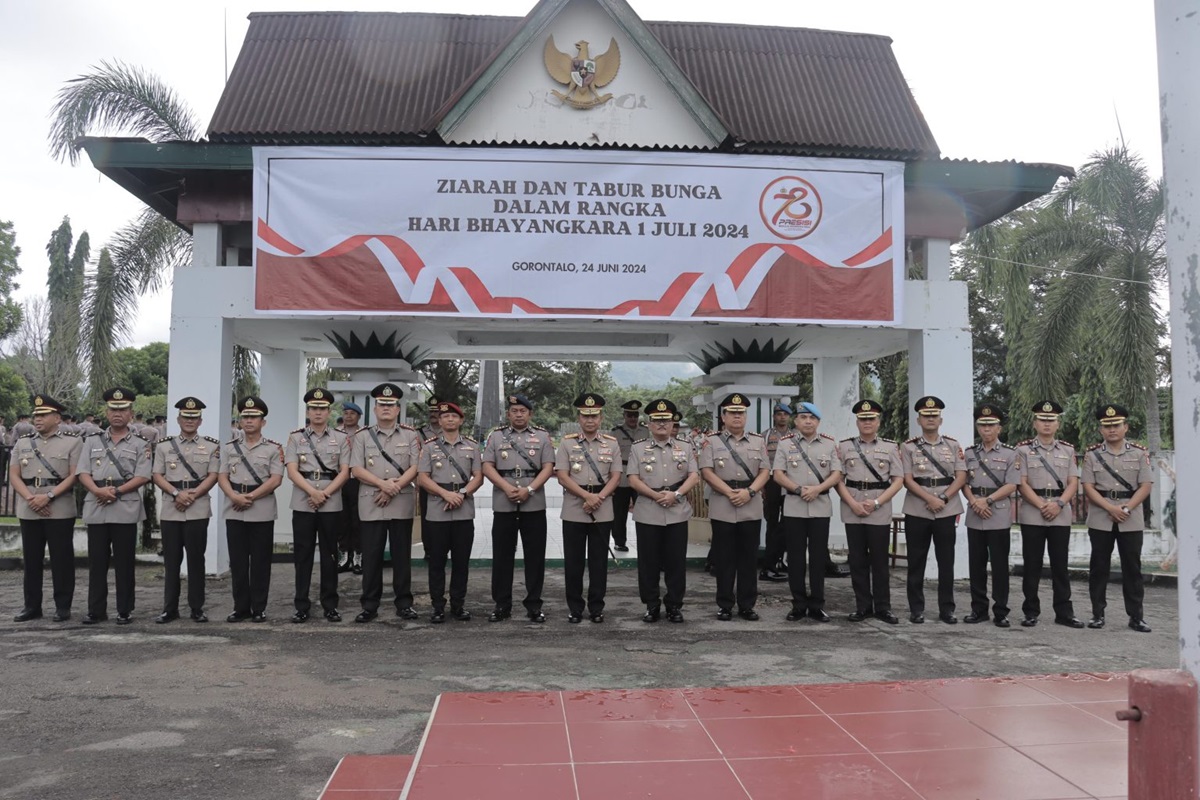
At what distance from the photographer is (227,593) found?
316 inches

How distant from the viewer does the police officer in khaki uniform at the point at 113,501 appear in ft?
22.1

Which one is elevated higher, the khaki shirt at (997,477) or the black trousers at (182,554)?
the khaki shirt at (997,477)

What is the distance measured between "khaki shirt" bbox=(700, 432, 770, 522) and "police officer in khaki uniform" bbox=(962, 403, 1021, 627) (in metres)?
1.57

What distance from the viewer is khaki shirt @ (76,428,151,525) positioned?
22.2 feet

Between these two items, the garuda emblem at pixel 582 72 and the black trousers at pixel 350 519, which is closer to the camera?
the black trousers at pixel 350 519

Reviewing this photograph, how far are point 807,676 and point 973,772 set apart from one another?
1.86 metres

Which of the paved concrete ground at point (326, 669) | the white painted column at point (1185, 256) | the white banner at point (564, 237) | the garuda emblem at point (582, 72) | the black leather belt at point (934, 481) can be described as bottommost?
the paved concrete ground at point (326, 669)

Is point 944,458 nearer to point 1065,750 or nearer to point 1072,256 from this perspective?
point 1065,750

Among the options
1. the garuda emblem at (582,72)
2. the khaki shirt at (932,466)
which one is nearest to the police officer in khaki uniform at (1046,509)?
the khaki shirt at (932,466)

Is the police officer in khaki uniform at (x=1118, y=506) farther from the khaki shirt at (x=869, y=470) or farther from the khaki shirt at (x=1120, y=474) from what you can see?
the khaki shirt at (x=869, y=470)

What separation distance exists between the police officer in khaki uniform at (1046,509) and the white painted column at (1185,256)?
179 inches

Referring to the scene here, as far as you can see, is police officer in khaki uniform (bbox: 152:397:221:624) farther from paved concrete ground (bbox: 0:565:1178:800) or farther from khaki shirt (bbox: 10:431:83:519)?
khaki shirt (bbox: 10:431:83:519)

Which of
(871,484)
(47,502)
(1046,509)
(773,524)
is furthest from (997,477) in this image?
(47,502)

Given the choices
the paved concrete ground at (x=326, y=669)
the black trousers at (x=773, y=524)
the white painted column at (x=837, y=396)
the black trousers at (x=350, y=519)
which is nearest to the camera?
the paved concrete ground at (x=326, y=669)
